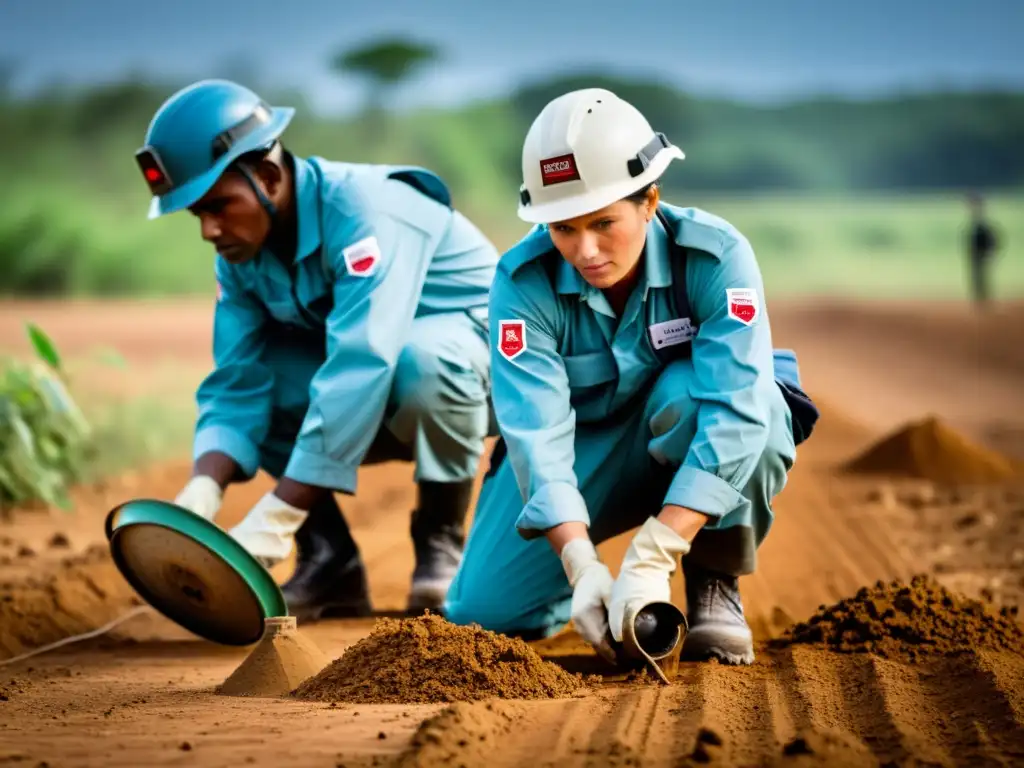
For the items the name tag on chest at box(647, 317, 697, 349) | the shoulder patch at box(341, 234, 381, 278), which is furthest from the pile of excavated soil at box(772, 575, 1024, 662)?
the shoulder patch at box(341, 234, 381, 278)

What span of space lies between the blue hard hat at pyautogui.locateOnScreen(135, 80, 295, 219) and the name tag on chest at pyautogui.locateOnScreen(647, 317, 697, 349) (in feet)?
4.53

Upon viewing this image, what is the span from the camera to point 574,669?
145 inches

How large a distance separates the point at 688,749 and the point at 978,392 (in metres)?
11.7

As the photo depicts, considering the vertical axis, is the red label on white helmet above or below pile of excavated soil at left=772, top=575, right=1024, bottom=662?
above

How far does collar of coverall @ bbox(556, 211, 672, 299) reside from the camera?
3.65 meters

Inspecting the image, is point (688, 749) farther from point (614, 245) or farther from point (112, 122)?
point (112, 122)

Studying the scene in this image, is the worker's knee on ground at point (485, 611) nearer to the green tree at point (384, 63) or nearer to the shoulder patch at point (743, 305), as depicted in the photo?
the shoulder patch at point (743, 305)

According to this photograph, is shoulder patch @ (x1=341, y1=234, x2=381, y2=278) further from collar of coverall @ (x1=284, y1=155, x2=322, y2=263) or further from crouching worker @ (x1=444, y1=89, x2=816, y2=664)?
crouching worker @ (x1=444, y1=89, x2=816, y2=664)

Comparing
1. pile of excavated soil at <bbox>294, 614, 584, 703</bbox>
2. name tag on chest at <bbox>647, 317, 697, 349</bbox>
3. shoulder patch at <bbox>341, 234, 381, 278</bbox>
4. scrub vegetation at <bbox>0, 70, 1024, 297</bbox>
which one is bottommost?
scrub vegetation at <bbox>0, 70, 1024, 297</bbox>

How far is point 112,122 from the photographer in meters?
22.1

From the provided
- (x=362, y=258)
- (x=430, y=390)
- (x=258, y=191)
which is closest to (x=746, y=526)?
(x=430, y=390)

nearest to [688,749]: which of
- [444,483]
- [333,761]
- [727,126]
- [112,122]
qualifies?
[333,761]

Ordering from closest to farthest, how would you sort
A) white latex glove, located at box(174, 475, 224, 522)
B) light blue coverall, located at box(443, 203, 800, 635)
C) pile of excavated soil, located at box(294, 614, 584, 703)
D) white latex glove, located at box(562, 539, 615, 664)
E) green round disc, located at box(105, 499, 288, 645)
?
pile of excavated soil, located at box(294, 614, 584, 703), white latex glove, located at box(562, 539, 615, 664), light blue coverall, located at box(443, 203, 800, 635), green round disc, located at box(105, 499, 288, 645), white latex glove, located at box(174, 475, 224, 522)

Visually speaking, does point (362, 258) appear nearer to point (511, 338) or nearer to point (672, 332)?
point (511, 338)
